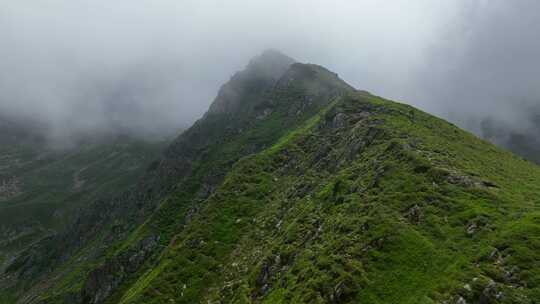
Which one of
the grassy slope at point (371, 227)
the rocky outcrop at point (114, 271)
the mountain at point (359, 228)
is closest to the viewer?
the grassy slope at point (371, 227)

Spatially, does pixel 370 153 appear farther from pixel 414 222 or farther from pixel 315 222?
pixel 414 222

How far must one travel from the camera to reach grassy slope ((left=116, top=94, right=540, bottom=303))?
200 ft

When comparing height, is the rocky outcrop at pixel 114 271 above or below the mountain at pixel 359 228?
below

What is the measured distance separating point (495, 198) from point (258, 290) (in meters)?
50.7

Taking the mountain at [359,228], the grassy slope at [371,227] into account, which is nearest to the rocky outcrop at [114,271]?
the mountain at [359,228]

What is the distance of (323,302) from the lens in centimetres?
6500

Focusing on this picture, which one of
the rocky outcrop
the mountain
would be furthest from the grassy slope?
the rocky outcrop

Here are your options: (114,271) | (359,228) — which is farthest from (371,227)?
(114,271)

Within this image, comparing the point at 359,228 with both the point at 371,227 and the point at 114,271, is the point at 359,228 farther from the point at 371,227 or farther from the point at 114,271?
the point at 114,271

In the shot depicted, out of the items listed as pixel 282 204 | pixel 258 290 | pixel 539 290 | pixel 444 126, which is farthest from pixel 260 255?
pixel 444 126

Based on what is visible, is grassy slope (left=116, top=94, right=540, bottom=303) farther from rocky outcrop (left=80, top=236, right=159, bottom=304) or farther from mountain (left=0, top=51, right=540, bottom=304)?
rocky outcrop (left=80, top=236, right=159, bottom=304)

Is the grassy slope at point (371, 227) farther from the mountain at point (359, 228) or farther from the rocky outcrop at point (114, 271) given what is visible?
the rocky outcrop at point (114, 271)

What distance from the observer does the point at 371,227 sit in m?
78.3

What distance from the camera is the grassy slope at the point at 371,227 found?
61.0 meters
